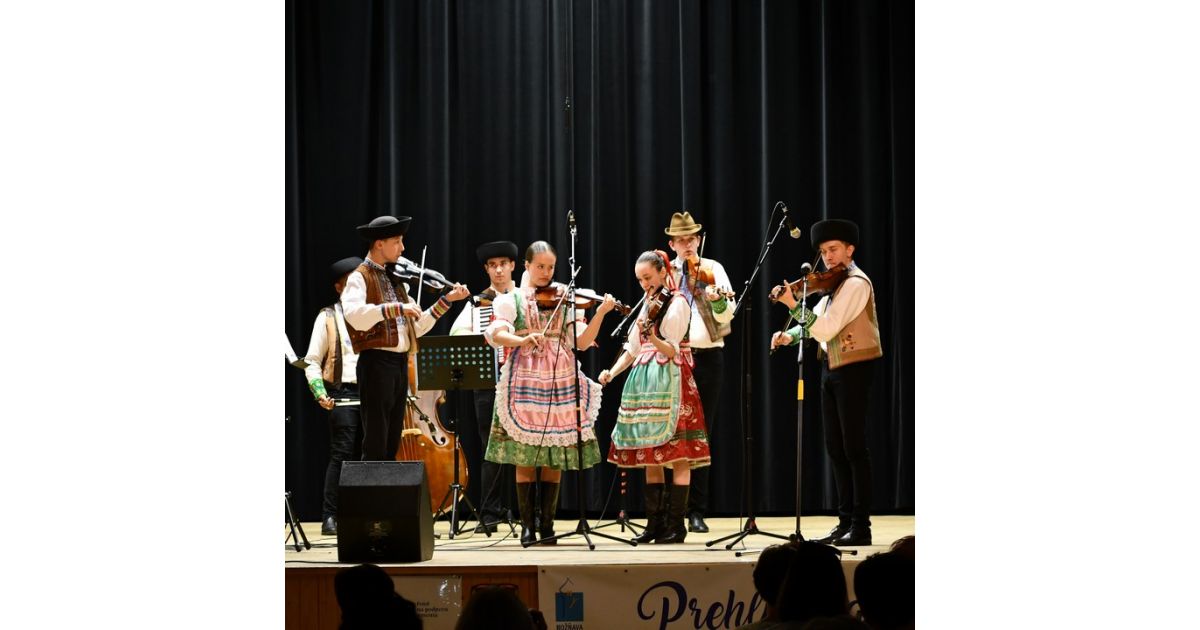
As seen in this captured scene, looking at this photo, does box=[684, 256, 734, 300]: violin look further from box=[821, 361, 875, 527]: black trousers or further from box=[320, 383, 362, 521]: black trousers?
box=[320, 383, 362, 521]: black trousers

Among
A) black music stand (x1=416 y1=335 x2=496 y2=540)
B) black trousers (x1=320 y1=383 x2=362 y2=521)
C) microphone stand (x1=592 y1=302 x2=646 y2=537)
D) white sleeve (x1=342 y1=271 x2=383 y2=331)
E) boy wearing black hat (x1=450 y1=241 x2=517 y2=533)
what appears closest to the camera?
white sleeve (x1=342 y1=271 x2=383 y2=331)

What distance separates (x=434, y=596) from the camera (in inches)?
167

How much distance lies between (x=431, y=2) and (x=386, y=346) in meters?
3.04

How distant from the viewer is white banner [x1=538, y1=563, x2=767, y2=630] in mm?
4254

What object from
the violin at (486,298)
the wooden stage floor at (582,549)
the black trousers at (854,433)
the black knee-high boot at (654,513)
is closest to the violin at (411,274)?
the violin at (486,298)

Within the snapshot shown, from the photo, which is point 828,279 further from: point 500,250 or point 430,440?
point 430,440

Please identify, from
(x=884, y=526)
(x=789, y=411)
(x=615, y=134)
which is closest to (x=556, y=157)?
(x=615, y=134)

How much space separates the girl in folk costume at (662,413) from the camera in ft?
17.4

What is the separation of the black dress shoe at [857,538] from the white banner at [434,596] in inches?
71.1

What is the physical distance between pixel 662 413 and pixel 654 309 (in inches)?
20.3

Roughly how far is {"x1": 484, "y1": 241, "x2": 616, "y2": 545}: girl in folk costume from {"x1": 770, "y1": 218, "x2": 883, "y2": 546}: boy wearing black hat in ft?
3.44

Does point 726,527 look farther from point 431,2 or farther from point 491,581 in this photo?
point 431,2

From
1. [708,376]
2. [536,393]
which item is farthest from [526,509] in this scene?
[708,376]

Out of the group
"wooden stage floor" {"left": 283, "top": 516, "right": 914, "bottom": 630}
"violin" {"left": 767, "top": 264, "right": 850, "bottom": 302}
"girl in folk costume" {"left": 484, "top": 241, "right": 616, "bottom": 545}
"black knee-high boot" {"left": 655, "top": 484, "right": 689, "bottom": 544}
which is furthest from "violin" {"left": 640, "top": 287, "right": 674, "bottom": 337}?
"wooden stage floor" {"left": 283, "top": 516, "right": 914, "bottom": 630}
